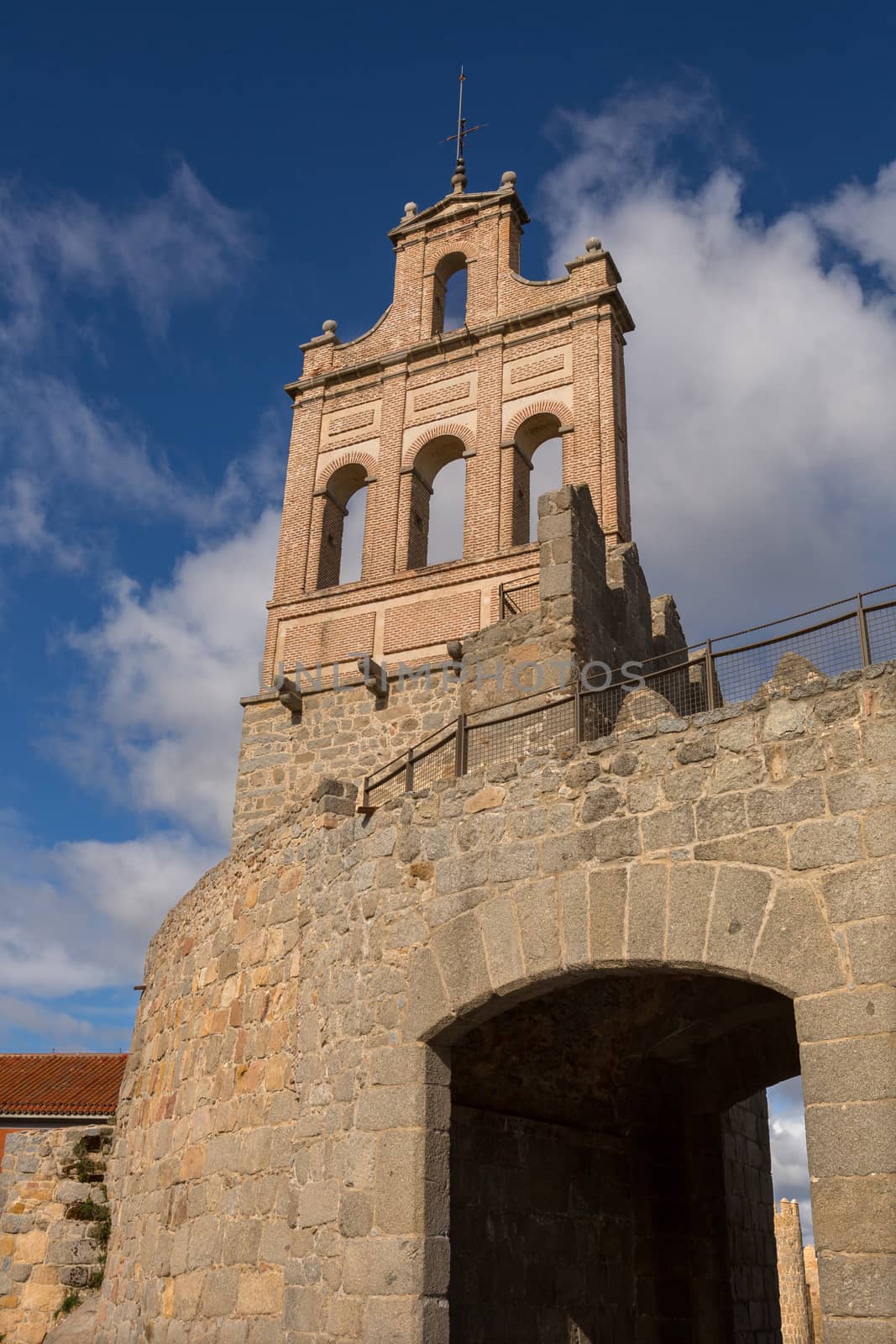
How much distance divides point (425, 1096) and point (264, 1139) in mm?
2045

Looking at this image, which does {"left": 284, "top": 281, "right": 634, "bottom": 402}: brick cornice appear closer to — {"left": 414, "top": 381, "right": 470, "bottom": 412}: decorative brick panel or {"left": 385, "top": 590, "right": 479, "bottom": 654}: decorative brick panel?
{"left": 414, "top": 381, "right": 470, "bottom": 412}: decorative brick panel

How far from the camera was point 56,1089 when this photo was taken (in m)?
21.4

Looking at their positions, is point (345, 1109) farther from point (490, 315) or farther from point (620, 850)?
point (490, 315)

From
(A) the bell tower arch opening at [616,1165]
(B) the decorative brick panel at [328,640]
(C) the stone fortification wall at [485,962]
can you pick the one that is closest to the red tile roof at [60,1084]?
(B) the decorative brick panel at [328,640]

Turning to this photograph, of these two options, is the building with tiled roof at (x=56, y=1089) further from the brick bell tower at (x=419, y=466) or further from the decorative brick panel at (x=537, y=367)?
the decorative brick panel at (x=537, y=367)

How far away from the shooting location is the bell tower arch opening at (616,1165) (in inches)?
346

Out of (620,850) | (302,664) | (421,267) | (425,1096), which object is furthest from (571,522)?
(421,267)

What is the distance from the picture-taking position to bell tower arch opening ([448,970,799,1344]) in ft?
28.8

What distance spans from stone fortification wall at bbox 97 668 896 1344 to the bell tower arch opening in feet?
3.96

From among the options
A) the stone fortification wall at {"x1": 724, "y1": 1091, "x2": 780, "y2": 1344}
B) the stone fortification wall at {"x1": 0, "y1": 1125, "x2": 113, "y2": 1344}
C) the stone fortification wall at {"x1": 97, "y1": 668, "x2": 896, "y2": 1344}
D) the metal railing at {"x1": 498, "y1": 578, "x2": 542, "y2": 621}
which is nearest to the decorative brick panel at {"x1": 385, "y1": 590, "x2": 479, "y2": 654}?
the metal railing at {"x1": 498, "y1": 578, "x2": 542, "y2": 621}

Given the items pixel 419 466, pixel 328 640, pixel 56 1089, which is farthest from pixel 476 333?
pixel 56 1089

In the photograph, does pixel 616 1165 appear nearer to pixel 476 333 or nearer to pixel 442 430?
pixel 442 430

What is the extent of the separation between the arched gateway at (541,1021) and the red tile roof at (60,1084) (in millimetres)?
8407

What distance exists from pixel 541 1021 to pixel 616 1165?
7.24 feet
